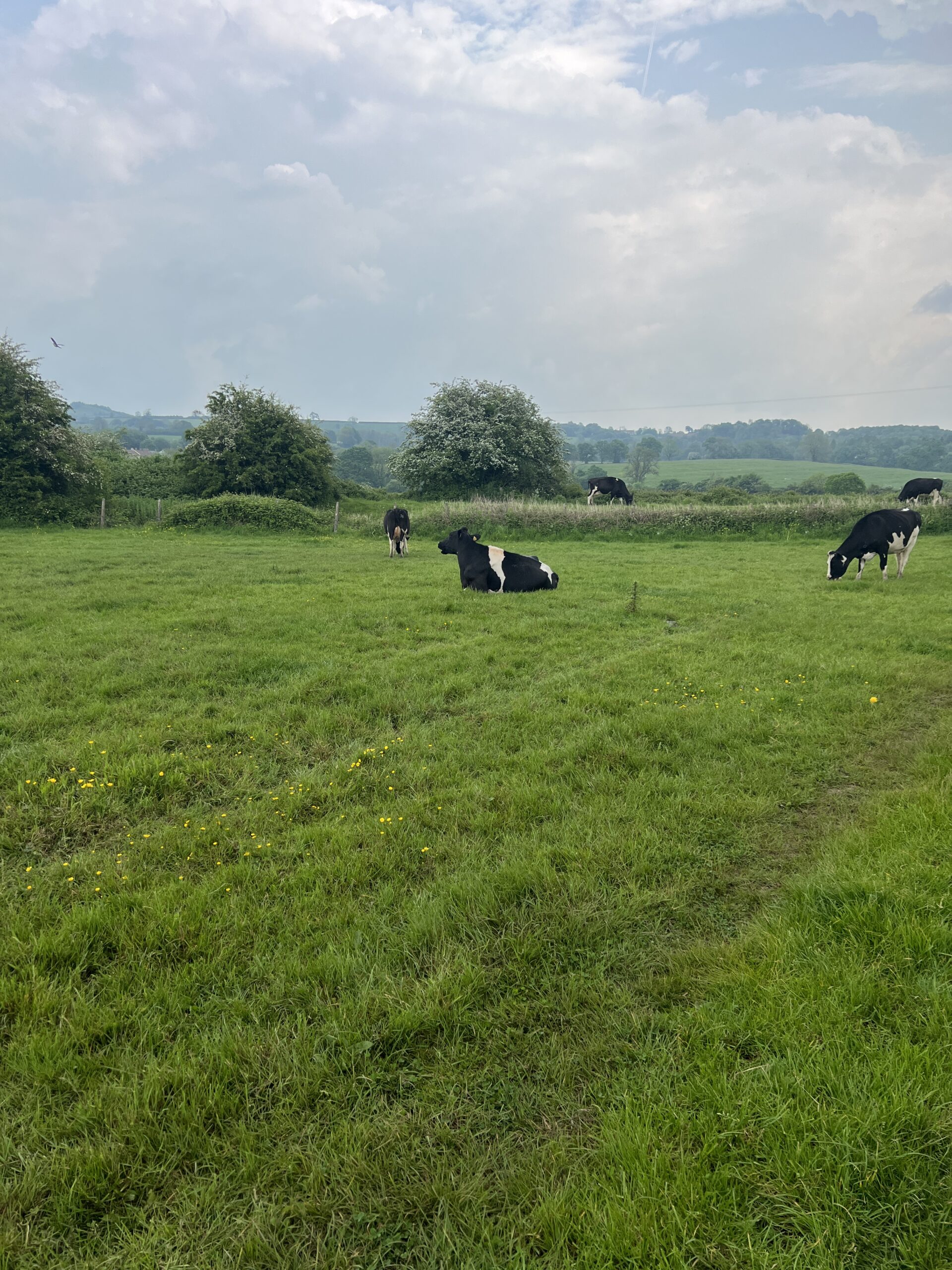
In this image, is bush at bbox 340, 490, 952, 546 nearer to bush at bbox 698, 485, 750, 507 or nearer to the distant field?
bush at bbox 698, 485, 750, 507

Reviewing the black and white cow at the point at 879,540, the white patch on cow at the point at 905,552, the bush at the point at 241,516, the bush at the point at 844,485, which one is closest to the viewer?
the black and white cow at the point at 879,540

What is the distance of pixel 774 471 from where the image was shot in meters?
103

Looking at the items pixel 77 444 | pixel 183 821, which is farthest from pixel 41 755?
pixel 77 444

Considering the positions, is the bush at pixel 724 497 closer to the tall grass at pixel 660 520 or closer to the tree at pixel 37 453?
the tall grass at pixel 660 520

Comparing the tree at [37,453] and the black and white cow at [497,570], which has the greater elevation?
the tree at [37,453]

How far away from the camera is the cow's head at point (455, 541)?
1405 centimetres

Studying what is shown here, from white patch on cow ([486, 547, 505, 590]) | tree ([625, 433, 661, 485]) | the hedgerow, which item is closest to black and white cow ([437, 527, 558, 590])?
white patch on cow ([486, 547, 505, 590])

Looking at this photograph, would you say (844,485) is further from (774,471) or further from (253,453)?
(253,453)

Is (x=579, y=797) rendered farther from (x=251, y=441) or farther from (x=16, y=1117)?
(x=251, y=441)

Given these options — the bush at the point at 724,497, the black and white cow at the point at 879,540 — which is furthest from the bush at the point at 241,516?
the bush at the point at 724,497

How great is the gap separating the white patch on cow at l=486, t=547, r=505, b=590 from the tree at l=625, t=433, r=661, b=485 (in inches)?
3542

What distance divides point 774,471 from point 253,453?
9281 centimetres

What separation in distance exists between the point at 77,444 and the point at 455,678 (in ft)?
101

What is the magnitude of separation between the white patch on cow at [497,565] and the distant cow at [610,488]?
25348 millimetres
